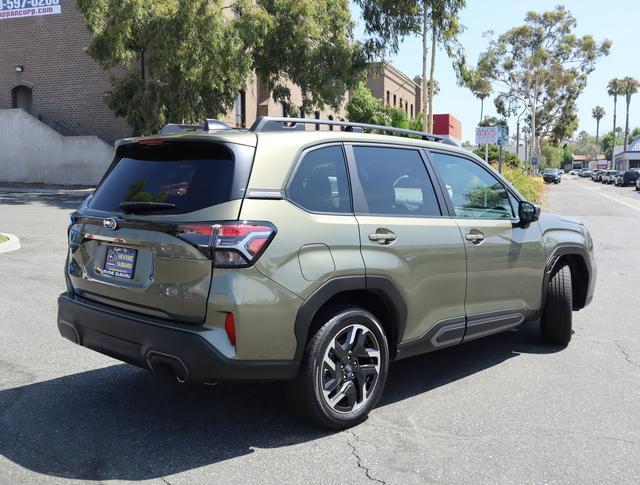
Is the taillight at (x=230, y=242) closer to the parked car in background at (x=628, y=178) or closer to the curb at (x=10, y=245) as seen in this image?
the curb at (x=10, y=245)

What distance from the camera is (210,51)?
71.4 feet

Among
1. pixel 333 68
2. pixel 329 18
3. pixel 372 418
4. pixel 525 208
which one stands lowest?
pixel 372 418

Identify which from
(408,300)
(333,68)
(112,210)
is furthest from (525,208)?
(333,68)

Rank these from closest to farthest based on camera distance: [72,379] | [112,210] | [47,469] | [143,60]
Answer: [47,469], [112,210], [72,379], [143,60]

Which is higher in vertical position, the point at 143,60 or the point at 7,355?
the point at 143,60

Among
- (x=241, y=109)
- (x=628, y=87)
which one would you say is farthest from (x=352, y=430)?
(x=628, y=87)

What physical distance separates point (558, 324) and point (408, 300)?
88.1 inches

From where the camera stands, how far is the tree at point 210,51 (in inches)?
835

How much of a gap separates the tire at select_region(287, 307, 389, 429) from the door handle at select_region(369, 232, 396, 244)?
1.49 feet

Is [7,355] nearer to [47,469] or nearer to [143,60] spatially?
[47,469]

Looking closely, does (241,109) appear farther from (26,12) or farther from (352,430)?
(352,430)

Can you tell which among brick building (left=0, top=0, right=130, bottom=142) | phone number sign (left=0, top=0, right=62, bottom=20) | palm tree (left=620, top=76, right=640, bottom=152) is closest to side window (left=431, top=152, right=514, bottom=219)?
Answer: brick building (left=0, top=0, right=130, bottom=142)

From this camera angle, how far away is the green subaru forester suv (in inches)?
136

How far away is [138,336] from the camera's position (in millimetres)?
3574
